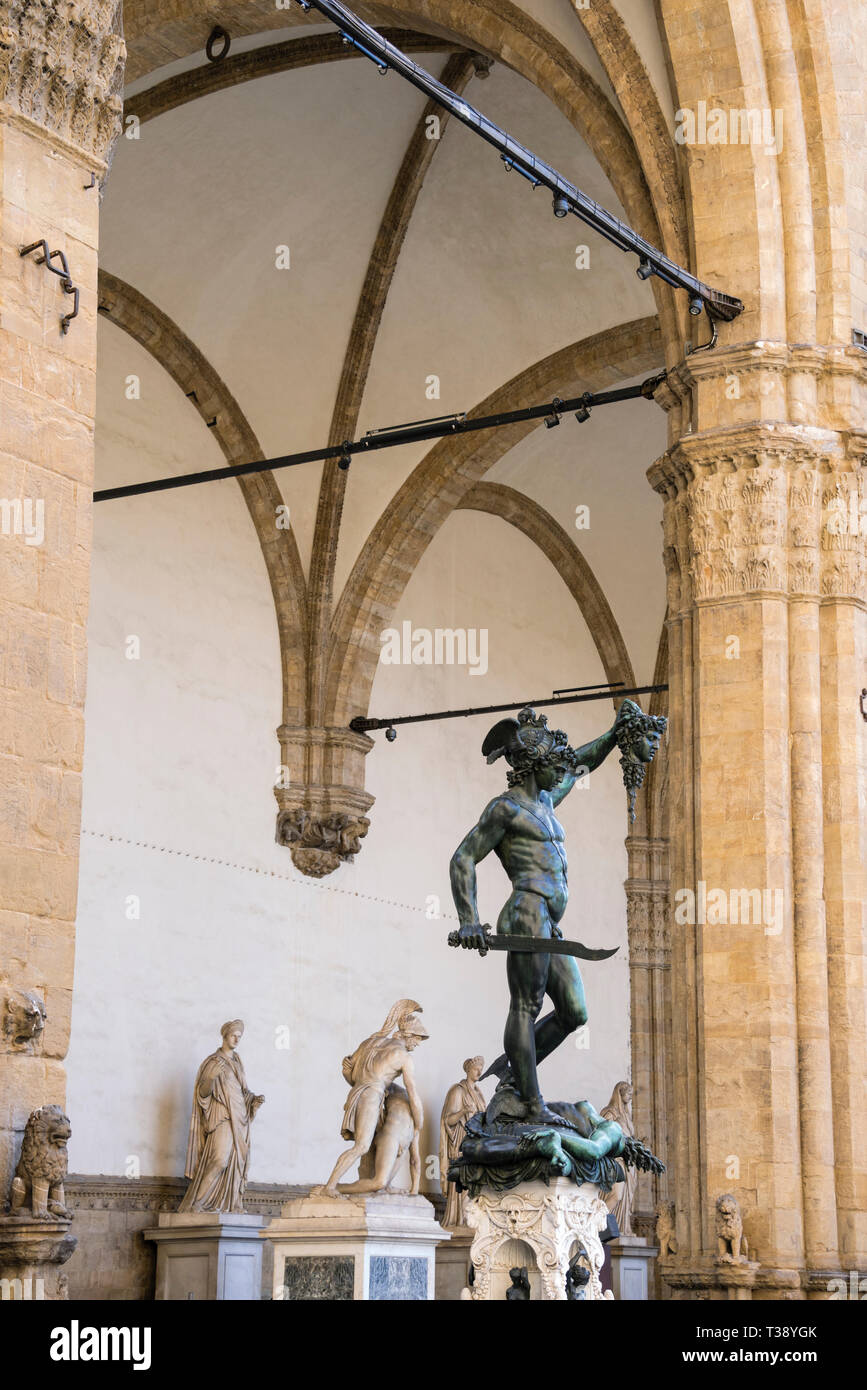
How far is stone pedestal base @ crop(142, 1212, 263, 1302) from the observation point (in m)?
15.5

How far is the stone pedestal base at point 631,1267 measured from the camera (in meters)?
18.8

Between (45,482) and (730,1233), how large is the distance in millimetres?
5858

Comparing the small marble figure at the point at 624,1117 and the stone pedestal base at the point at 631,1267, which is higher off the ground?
the small marble figure at the point at 624,1117

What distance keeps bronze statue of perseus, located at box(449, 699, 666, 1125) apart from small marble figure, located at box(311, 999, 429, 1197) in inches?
189

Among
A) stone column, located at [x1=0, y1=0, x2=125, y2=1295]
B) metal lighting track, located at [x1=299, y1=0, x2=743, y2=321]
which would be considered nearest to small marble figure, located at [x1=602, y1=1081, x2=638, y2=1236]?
metal lighting track, located at [x1=299, y1=0, x2=743, y2=321]

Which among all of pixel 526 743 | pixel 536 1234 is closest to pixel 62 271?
pixel 526 743

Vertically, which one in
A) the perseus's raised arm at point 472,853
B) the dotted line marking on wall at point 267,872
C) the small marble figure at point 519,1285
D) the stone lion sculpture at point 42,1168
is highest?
the dotted line marking on wall at point 267,872

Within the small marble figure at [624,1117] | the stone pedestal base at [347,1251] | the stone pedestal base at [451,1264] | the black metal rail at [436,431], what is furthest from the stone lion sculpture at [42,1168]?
the small marble figure at [624,1117]

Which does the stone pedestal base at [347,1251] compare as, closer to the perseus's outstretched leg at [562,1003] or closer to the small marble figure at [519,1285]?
the small marble figure at [519,1285]

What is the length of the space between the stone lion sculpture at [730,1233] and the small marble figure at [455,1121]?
307 inches

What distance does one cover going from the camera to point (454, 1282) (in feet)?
59.3

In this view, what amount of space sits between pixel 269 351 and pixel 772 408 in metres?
7.92
